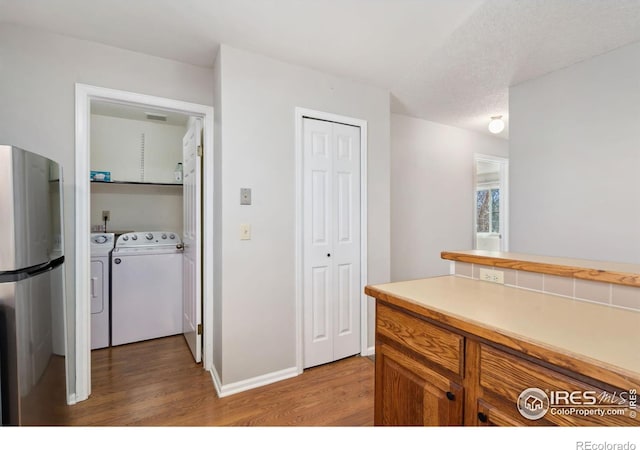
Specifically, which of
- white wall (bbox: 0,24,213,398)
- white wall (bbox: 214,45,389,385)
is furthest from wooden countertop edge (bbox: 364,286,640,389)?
white wall (bbox: 0,24,213,398)

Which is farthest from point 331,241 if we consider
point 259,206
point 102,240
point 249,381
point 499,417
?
point 102,240

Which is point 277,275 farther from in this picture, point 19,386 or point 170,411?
point 19,386

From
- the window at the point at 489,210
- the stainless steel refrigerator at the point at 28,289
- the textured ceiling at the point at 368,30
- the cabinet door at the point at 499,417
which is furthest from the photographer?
the window at the point at 489,210

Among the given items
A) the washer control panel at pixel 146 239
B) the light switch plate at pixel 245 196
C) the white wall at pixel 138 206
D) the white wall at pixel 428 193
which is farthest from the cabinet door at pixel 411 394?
the white wall at pixel 138 206

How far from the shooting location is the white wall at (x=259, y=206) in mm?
2016

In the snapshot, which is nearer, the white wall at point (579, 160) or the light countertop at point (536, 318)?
the light countertop at point (536, 318)

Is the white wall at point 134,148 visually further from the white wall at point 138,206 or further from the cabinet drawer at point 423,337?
the cabinet drawer at point 423,337

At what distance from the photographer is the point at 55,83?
188cm

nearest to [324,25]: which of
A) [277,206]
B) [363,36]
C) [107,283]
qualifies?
[363,36]

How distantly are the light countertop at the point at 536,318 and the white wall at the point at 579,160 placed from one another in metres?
1.58

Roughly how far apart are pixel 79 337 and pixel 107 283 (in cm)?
90

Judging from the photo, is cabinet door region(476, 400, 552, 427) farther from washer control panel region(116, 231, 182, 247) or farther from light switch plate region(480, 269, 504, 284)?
washer control panel region(116, 231, 182, 247)

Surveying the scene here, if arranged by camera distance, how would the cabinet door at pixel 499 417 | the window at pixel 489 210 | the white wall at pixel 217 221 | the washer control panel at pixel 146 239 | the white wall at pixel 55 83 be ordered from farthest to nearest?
the window at pixel 489 210, the washer control panel at pixel 146 239, the white wall at pixel 217 221, the white wall at pixel 55 83, the cabinet door at pixel 499 417

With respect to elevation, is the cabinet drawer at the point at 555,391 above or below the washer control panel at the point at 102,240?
below
